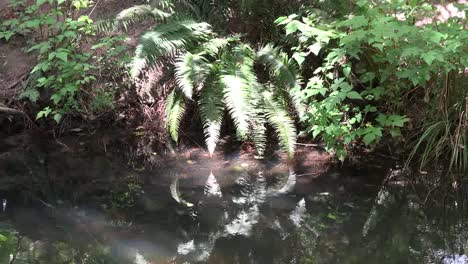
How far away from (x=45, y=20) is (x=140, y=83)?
57.0 inches

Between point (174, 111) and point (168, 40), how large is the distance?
2.92ft

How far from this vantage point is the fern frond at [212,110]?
548cm

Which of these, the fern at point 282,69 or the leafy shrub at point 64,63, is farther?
the leafy shrub at point 64,63

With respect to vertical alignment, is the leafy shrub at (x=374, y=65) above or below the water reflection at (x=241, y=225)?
above

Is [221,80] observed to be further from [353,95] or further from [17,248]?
[17,248]

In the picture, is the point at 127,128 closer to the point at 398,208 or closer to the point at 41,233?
the point at 41,233

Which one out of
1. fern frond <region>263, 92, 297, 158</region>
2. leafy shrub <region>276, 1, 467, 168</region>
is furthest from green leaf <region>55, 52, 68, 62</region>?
leafy shrub <region>276, 1, 467, 168</region>

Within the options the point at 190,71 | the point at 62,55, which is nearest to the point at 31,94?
the point at 62,55

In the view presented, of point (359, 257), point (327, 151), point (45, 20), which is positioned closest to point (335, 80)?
point (327, 151)

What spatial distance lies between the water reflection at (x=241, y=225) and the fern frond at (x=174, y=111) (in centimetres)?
68

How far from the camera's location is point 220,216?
14.9ft

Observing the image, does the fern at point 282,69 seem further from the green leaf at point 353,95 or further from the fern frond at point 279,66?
the green leaf at point 353,95

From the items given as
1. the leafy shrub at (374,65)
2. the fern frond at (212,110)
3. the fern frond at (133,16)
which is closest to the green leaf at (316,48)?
the leafy shrub at (374,65)

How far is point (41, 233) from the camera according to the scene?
4312 mm
